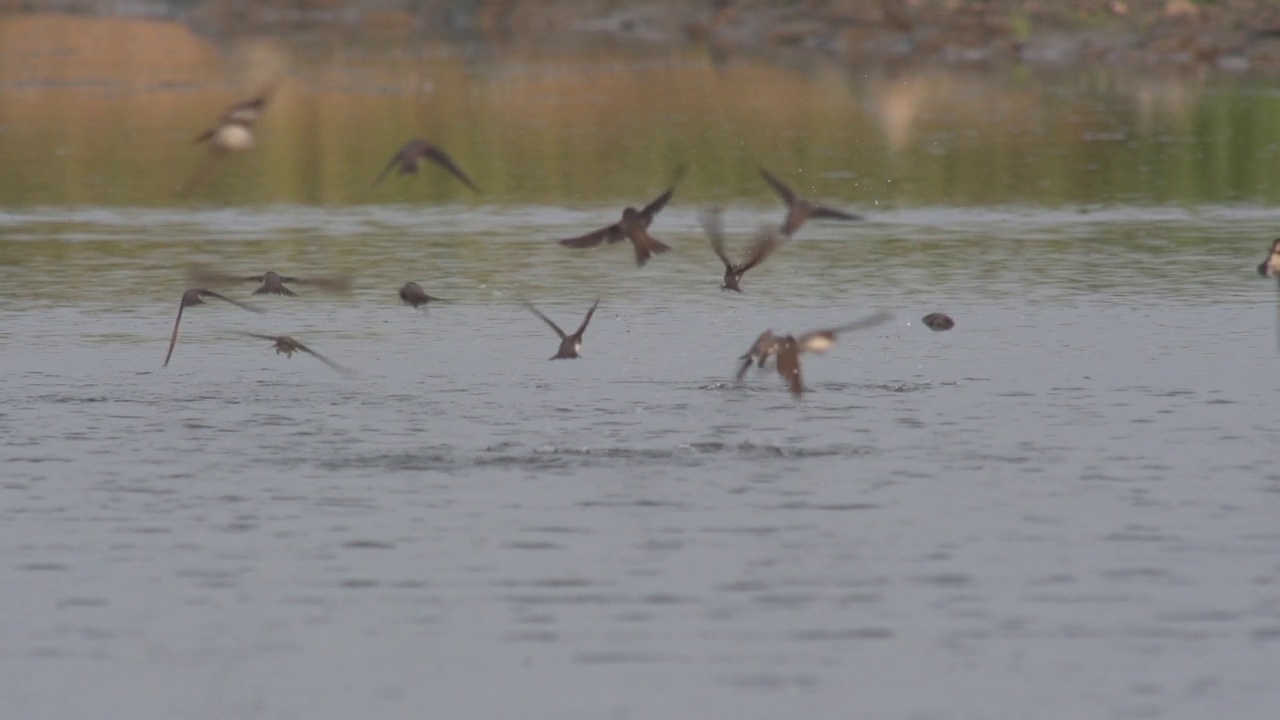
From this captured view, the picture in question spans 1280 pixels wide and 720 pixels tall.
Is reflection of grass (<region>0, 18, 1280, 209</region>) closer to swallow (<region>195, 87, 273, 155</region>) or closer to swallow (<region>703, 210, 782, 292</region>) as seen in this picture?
swallow (<region>703, 210, 782, 292</region>)

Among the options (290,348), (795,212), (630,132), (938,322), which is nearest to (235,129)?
(290,348)

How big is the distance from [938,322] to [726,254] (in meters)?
6.74

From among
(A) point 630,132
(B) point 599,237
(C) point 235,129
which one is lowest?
(A) point 630,132

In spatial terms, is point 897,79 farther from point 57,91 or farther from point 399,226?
point 399,226

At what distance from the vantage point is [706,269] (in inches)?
1022

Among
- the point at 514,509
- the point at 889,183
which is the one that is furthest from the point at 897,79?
the point at 514,509

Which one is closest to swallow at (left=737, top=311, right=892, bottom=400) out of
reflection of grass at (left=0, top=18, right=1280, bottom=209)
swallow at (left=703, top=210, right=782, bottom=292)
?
swallow at (left=703, top=210, right=782, bottom=292)

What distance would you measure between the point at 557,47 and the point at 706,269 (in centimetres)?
5449

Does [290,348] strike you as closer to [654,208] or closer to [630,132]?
[654,208]

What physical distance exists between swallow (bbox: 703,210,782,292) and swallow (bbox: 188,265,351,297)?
284 cm

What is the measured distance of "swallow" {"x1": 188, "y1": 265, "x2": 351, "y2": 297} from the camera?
1761cm

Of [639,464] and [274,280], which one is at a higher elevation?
[274,280]

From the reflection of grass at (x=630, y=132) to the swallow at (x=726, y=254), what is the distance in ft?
9.98

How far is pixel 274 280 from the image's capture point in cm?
1911
